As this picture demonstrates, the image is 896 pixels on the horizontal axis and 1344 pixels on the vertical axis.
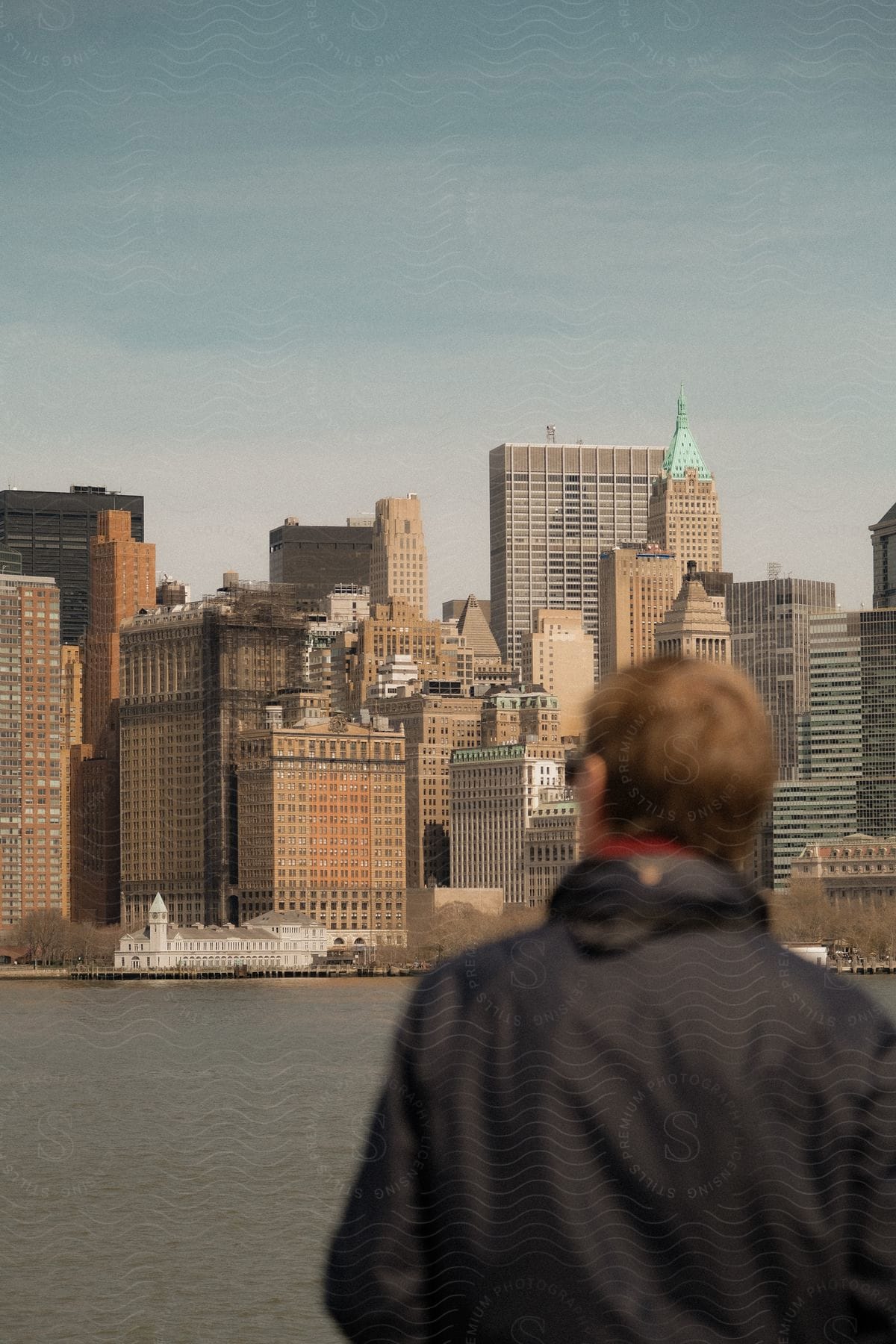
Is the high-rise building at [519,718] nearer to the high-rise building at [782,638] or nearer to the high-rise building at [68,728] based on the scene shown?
the high-rise building at [782,638]

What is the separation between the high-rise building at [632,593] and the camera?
233 ft

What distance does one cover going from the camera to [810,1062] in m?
1.53

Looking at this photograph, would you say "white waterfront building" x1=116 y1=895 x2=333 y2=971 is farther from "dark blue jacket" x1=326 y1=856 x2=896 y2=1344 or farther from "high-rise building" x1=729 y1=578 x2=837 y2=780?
"dark blue jacket" x1=326 y1=856 x2=896 y2=1344

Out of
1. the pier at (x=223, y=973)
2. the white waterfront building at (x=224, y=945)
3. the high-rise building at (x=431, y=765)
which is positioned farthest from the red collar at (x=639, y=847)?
the high-rise building at (x=431, y=765)

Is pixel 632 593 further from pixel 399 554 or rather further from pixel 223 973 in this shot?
pixel 223 973

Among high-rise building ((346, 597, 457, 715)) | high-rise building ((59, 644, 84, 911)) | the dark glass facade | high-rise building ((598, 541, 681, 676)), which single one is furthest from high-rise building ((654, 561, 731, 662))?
the dark glass facade

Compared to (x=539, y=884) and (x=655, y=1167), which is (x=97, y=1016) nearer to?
(x=539, y=884)

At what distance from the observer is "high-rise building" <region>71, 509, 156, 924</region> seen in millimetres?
59406

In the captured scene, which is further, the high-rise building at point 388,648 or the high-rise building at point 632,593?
the high-rise building at point 632,593

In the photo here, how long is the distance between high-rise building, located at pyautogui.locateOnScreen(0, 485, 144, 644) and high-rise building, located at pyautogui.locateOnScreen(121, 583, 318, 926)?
31.6 feet

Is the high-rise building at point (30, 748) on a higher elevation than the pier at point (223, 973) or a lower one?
higher

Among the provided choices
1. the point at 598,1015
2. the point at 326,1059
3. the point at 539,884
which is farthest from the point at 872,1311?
the point at 539,884

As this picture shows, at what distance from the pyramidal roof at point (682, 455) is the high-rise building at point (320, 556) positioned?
1118cm

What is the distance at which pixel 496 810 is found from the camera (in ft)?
187
